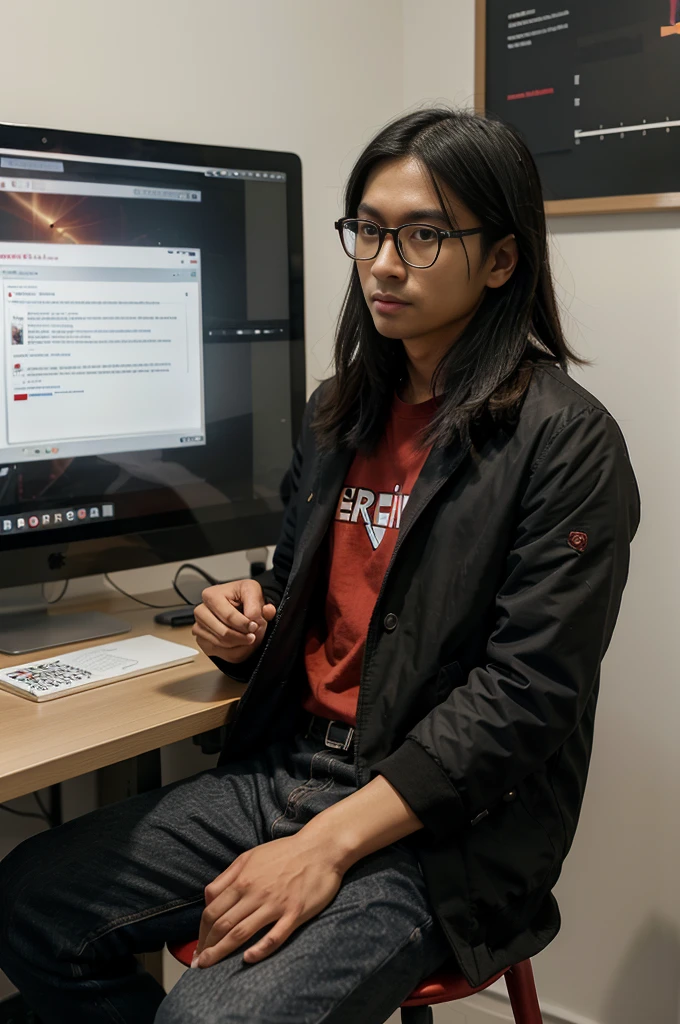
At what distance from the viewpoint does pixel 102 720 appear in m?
1.19

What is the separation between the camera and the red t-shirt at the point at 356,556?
4.36ft

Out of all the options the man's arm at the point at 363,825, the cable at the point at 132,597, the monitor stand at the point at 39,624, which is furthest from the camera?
the cable at the point at 132,597

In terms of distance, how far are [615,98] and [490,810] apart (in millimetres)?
1200

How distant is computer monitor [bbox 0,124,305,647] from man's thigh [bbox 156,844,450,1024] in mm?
638

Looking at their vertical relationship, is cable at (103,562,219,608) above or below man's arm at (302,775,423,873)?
above

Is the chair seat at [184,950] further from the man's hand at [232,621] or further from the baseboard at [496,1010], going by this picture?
the baseboard at [496,1010]

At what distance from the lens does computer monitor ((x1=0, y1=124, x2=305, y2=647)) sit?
142 centimetres

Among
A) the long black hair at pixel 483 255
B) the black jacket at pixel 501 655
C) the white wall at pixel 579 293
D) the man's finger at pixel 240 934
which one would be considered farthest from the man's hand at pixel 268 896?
the white wall at pixel 579 293

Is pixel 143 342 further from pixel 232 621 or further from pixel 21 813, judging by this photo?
pixel 21 813

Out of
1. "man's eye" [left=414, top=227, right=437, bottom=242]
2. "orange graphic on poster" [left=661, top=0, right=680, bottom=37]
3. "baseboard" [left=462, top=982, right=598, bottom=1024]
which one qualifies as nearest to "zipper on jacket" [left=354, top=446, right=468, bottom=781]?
"man's eye" [left=414, top=227, right=437, bottom=242]

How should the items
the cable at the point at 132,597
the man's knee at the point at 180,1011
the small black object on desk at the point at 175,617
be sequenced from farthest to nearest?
1. the cable at the point at 132,597
2. the small black object on desk at the point at 175,617
3. the man's knee at the point at 180,1011

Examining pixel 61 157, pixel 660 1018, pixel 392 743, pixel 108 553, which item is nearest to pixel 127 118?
pixel 61 157

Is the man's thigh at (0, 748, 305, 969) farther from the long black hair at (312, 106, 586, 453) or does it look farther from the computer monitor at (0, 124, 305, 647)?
the long black hair at (312, 106, 586, 453)

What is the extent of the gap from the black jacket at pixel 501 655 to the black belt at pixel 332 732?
3.0 inches
